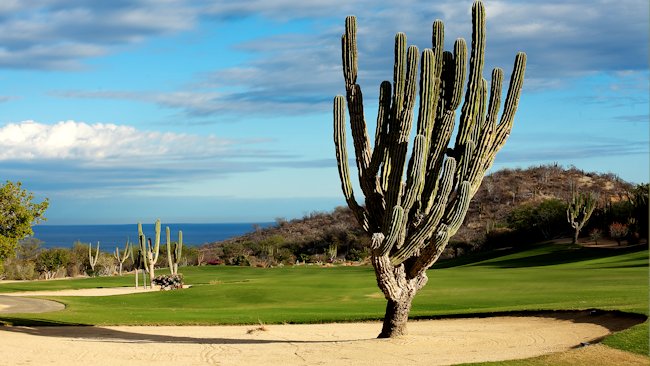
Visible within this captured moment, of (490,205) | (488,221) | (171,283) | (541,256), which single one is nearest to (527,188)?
(490,205)

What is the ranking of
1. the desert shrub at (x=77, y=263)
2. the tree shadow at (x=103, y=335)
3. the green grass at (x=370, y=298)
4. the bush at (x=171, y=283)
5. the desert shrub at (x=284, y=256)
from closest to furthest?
the tree shadow at (x=103, y=335)
the green grass at (x=370, y=298)
the bush at (x=171, y=283)
the desert shrub at (x=77, y=263)
the desert shrub at (x=284, y=256)

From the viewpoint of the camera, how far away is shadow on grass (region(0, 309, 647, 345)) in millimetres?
18219

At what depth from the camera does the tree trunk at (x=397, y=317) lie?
17797mm

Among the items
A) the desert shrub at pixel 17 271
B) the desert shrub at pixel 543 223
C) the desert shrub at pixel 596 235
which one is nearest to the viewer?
the desert shrub at pixel 596 235

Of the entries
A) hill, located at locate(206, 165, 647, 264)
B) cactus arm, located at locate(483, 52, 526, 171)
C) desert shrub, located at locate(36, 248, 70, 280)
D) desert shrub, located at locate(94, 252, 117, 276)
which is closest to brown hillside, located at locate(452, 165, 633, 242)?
hill, located at locate(206, 165, 647, 264)

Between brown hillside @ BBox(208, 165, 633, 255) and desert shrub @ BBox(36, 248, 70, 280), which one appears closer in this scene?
desert shrub @ BBox(36, 248, 70, 280)

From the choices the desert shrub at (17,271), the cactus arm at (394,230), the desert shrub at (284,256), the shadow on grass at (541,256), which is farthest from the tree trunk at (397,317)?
the desert shrub at (284,256)

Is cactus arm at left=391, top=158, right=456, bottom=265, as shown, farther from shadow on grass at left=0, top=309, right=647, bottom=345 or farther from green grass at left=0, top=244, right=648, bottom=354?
green grass at left=0, top=244, right=648, bottom=354

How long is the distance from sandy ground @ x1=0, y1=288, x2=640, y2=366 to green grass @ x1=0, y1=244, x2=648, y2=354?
124cm

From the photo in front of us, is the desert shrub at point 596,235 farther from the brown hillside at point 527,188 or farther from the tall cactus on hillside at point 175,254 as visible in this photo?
the tall cactus on hillside at point 175,254

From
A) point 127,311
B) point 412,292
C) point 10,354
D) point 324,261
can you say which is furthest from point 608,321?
point 324,261

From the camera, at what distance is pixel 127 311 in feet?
89.2

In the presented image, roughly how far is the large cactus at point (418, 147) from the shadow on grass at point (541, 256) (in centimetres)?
2410

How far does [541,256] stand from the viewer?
49.1 m
